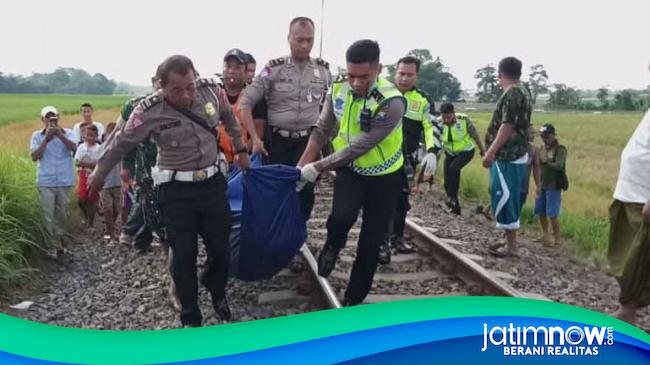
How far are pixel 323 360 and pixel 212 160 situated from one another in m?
1.82

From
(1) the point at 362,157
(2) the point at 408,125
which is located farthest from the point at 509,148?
(1) the point at 362,157

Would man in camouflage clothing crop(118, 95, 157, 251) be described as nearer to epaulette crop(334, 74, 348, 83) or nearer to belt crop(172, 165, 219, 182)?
belt crop(172, 165, 219, 182)

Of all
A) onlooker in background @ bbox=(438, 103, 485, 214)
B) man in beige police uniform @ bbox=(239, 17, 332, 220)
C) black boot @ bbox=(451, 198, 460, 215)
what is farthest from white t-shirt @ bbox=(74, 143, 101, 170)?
black boot @ bbox=(451, 198, 460, 215)

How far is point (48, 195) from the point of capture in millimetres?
7246

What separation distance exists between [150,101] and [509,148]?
149 inches

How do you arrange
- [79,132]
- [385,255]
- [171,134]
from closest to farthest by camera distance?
1. [171,134]
2. [385,255]
3. [79,132]

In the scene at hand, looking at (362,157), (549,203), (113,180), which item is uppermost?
(362,157)

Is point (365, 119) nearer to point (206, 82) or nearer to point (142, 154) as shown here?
point (206, 82)

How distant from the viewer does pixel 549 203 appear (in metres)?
8.27

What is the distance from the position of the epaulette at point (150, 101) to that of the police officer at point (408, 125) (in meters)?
2.79

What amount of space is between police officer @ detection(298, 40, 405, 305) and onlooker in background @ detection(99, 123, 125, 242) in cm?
389

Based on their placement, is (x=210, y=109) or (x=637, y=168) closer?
(x=637, y=168)

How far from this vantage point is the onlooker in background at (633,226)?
13.3 ft

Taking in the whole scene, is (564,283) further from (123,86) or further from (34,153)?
(123,86)
